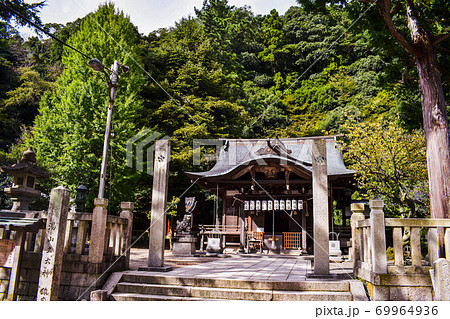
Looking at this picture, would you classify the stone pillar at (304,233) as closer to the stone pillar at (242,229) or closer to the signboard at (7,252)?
the stone pillar at (242,229)

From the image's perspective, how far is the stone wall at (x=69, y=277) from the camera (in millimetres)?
5469

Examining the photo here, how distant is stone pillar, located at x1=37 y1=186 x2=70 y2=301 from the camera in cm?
455

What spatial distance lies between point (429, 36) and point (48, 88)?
2248cm

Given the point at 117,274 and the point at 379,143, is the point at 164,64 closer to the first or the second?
the point at 379,143

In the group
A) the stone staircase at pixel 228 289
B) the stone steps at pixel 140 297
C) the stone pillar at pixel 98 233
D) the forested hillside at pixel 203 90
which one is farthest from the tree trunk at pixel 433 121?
the stone pillar at pixel 98 233

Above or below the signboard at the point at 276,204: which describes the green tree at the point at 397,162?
above

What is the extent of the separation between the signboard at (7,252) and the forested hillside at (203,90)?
8965 mm

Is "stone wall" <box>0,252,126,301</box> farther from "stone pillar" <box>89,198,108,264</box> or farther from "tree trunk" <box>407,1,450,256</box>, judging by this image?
"tree trunk" <box>407,1,450,256</box>

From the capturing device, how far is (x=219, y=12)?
119 feet

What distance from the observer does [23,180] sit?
797 centimetres

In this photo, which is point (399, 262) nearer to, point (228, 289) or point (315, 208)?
point (315, 208)

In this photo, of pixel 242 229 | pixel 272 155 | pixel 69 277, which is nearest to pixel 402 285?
pixel 69 277

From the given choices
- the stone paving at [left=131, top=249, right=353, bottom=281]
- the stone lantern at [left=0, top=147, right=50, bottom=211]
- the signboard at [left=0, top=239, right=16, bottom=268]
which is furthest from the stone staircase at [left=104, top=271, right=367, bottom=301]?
the stone lantern at [left=0, top=147, right=50, bottom=211]

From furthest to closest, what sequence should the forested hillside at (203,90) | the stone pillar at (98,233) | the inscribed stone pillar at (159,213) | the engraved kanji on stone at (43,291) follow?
the forested hillside at (203,90)
the inscribed stone pillar at (159,213)
the stone pillar at (98,233)
the engraved kanji on stone at (43,291)
